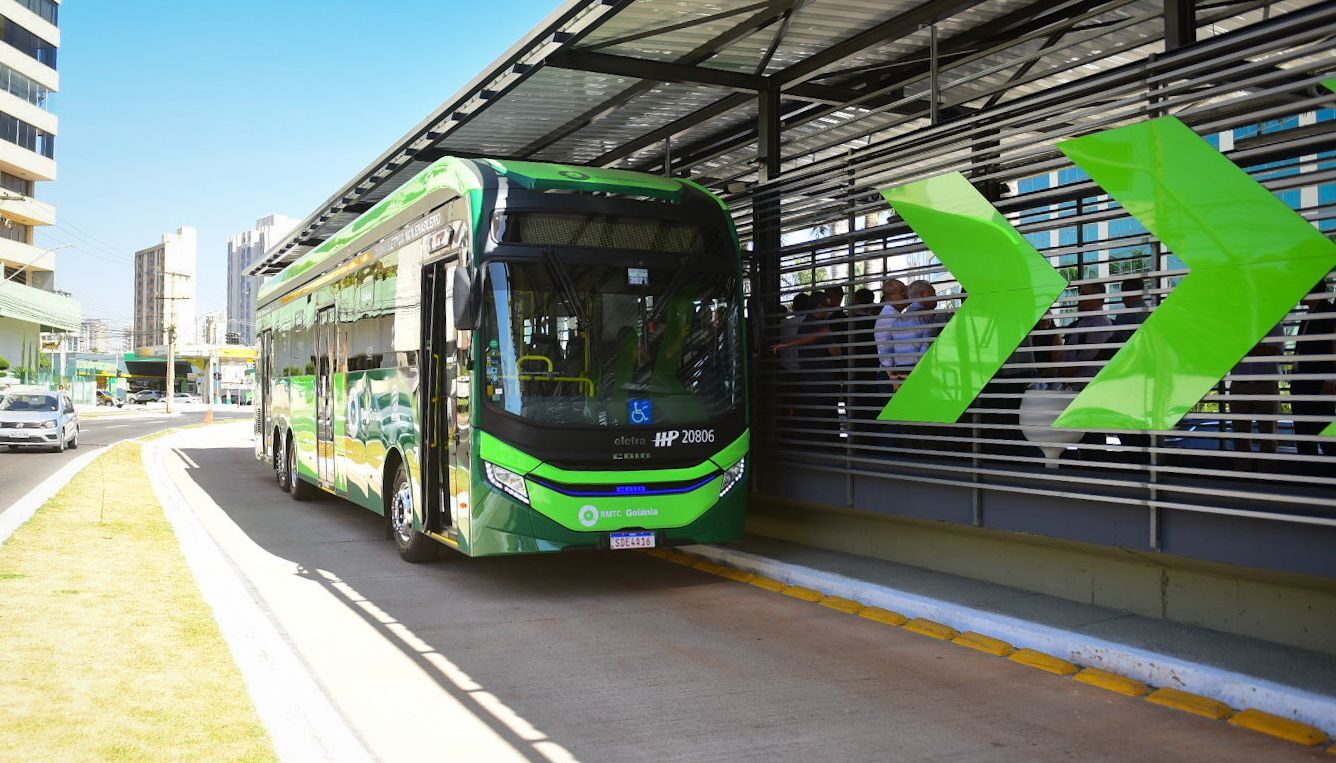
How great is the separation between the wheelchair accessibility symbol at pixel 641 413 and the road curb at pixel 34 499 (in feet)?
22.1

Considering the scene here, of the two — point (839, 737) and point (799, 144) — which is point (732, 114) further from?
Result: point (839, 737)

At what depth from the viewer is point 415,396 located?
9.95 metres

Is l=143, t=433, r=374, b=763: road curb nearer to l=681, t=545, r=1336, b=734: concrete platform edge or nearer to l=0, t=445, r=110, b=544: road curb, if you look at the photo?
l=0, t=445, r=110, b=544: road curb

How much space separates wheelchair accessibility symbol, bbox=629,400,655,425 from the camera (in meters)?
8.83

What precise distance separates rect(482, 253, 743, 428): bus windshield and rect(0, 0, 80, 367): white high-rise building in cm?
6148

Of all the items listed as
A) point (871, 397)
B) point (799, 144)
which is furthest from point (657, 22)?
point (799, 144)

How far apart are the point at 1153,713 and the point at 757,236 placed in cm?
688

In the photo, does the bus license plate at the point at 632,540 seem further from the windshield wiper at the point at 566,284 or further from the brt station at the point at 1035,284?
the windshield wiper at the point at 566,284

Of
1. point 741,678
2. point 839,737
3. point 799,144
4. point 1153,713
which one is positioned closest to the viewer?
point 839,737

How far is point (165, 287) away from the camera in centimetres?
10094

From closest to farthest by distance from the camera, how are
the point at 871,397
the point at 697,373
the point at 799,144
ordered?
the point at 697,373 → the point at 871,397 → the point at 799,144

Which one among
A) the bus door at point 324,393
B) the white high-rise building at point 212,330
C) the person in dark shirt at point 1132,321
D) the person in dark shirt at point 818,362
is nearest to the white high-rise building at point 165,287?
the white high-rise building at point 212,330

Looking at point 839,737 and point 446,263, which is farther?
point 446,263

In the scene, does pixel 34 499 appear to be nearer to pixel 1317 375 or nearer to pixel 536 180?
pixel 536 180
